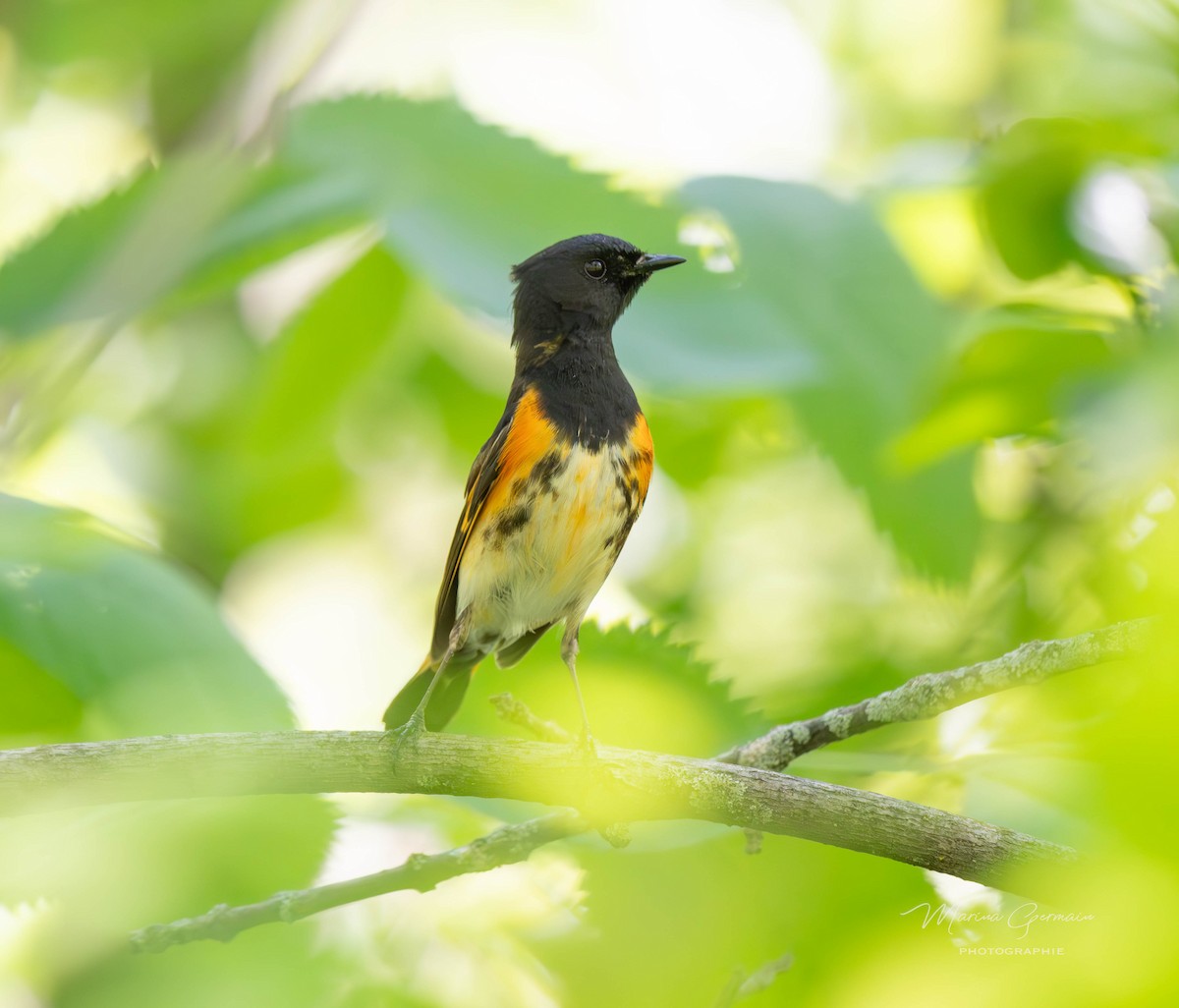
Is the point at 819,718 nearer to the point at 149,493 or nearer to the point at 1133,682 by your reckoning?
the point at 1133,682

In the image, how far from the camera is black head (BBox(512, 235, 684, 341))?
14.5ft

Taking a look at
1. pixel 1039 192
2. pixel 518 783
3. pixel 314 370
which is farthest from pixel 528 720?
pixel 1039 192

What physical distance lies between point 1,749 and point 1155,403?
2.25 m

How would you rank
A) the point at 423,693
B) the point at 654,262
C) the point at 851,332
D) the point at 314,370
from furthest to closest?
the point at 423,693 → the point at 654,262 → the point at 314,370 → the point at 851,332

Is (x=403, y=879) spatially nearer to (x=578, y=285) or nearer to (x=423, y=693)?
(x=423, y=693)

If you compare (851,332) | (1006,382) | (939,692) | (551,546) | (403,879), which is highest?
(551,546)

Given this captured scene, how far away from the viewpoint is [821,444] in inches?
110

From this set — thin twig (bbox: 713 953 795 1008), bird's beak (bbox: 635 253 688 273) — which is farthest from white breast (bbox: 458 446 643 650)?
thin twig (bbox: 713 953 795 1008)

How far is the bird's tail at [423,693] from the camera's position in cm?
409

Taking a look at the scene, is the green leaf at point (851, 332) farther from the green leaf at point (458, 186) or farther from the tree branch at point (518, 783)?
the tree branch at point (518, 783)

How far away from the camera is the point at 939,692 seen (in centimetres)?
242

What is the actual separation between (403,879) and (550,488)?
1.65m

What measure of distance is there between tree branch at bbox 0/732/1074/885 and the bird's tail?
4.35 feet

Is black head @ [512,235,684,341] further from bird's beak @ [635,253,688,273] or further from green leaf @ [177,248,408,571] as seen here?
green leaf @ [177,248,408,571]
